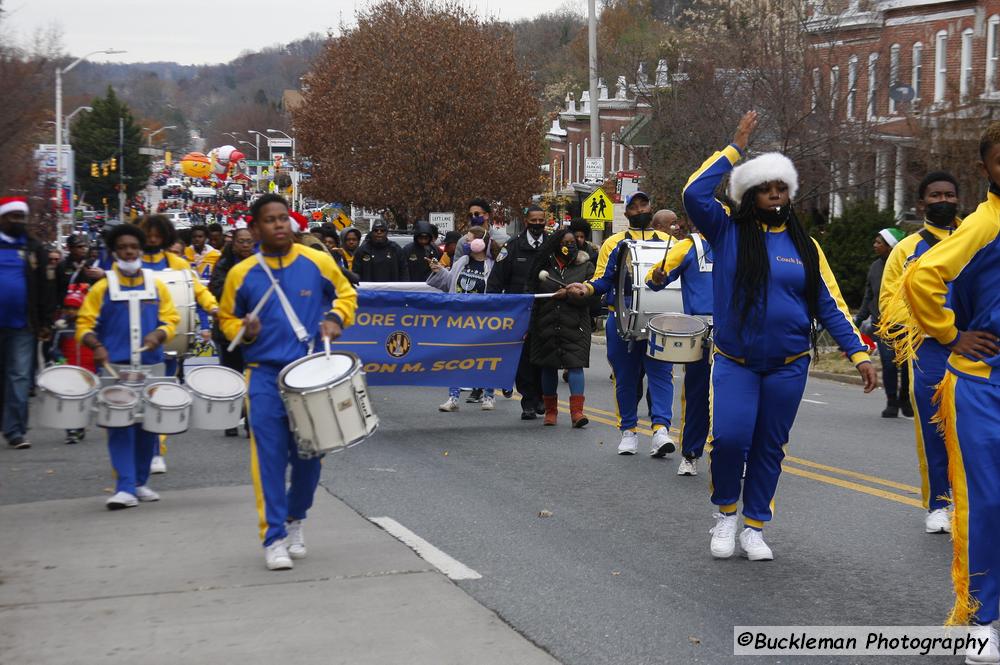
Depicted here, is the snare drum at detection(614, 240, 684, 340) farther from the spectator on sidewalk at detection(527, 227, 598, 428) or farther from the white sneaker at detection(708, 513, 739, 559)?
the white sneaker at detection(708, 513, 739, 559)

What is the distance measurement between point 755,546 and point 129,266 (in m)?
4.75

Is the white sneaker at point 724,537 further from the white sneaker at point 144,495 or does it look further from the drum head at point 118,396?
the white sneaker at point 144,495

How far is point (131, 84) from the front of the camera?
19025cm

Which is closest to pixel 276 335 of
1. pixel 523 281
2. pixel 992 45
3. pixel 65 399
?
pixel 65 399

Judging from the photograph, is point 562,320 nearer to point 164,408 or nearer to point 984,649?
point 164,408

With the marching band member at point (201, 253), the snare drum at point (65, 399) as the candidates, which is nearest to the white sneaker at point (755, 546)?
the snare drum at point (65, 399)

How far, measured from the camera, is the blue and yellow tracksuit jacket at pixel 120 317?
9875mm

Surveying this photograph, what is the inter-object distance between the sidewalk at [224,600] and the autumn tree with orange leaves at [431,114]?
4431 centimetres

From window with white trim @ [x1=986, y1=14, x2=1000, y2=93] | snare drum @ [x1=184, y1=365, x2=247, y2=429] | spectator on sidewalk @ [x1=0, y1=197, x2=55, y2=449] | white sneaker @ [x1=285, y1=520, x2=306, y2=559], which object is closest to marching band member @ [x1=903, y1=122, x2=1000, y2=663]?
white sneaker @ [x1=285, y1=520, x2=306, y2=559]

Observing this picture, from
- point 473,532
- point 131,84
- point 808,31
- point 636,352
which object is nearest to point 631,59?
point 808,31

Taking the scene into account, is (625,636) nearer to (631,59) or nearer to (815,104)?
Result: (815,104)

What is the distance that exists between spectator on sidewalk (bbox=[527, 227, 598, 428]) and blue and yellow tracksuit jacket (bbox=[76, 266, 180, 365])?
14.2 ft

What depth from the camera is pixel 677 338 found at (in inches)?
405

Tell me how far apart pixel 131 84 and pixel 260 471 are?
19161cm
